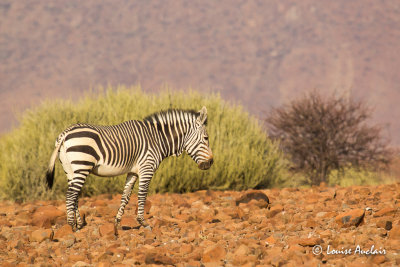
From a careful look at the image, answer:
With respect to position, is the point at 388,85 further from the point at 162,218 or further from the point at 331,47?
the point at 162,218

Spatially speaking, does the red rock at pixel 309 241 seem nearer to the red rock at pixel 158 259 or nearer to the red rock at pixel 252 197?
the red rock at pixel 158 259

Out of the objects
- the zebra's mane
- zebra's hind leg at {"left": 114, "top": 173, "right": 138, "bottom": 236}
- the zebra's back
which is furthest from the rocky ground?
the zebra's mane

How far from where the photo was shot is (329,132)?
59.3 ft

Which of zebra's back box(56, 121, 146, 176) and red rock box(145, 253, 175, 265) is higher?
zebra's back box(56, 121, 146, 176)

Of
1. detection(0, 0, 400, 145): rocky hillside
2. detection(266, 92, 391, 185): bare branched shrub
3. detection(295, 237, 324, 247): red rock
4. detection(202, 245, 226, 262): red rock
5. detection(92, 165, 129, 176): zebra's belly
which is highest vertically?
detection(0, 0, 400, 145): rocky hillside

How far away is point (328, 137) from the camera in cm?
1811

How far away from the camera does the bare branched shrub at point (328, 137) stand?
18.0m

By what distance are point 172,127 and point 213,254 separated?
2.50 m

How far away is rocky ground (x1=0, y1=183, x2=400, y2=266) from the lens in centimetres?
630

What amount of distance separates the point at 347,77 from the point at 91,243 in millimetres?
79124

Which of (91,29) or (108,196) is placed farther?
(91,29)

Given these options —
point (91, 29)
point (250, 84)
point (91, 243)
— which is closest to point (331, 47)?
point (250, 84)

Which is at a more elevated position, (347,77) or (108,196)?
(347,77)
